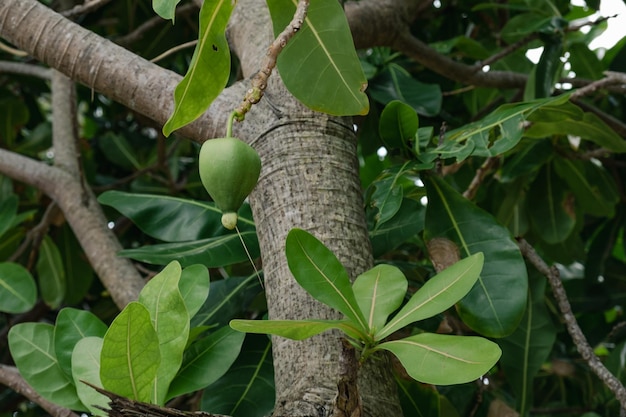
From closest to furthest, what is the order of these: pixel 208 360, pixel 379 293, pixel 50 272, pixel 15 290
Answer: pixel 379 293, pixel 208 360, pixel 15 290, pixel 50 272

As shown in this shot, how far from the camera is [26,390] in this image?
1004mm

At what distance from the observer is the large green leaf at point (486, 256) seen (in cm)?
91

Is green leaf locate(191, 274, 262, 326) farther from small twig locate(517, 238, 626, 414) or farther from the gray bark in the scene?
small twig locate(517, 238, 626, 414)

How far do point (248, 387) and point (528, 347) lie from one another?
440 millimetres

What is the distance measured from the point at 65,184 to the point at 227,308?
0.47m

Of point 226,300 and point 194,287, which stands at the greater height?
point 194,287

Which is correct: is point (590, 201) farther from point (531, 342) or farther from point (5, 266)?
point (5, 266)

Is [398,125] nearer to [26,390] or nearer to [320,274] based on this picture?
[320,274]

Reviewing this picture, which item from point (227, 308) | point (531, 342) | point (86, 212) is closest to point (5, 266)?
point (86, 212)

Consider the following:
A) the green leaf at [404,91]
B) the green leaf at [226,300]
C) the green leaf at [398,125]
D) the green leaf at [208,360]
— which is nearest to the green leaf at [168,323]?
the green leaf at [208,360]

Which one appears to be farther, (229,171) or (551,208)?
(551,208)

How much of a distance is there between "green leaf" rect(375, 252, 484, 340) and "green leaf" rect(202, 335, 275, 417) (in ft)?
0.98

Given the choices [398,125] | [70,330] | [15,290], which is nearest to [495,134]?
[398,125]

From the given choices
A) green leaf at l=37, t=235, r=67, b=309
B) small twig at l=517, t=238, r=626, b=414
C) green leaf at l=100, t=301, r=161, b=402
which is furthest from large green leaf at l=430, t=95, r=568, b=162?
green leaf at l=37, t=235, r=67, b=309
